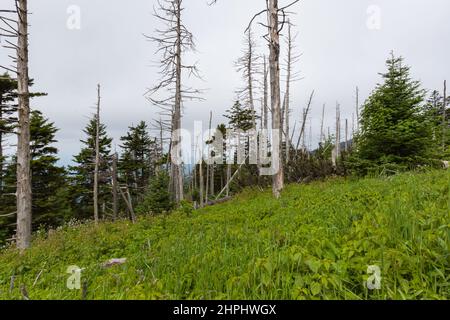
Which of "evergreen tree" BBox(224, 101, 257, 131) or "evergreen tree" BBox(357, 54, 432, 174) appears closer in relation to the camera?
"evergreen tree" BBox(357, 54, 432, 174)

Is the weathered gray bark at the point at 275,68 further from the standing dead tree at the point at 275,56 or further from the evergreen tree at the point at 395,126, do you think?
the evergreen tree at the point at 395,126

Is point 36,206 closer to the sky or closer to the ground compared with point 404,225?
closer to the ground

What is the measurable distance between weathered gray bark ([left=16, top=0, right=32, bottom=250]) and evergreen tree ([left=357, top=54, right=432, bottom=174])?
11.5 metres

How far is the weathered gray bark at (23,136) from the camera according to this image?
754 cm

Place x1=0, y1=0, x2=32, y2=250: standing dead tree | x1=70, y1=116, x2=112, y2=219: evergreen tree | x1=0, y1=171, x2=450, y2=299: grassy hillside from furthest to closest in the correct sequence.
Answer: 1. x1=70, y1=116, x2=112, y2=219: evergreen tree
2. x1=0, y1=0, x2=32, y2=250: standing dead tree
3. x1=0, y1=171, x2=450, y2=299: grassy hillside

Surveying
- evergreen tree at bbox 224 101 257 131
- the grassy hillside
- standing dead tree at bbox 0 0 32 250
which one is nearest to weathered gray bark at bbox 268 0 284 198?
the grassy hillside

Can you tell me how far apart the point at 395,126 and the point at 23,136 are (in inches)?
482

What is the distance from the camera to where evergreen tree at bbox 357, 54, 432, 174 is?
333 inches

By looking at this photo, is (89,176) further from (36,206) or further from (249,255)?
(249,255)

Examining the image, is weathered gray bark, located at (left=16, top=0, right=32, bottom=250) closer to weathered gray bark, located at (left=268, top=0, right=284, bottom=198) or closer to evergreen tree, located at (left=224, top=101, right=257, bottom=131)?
weathered gray bark, located at (left=268, top=0, right=284, bottom=198)

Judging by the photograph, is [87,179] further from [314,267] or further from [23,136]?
[314,267]
